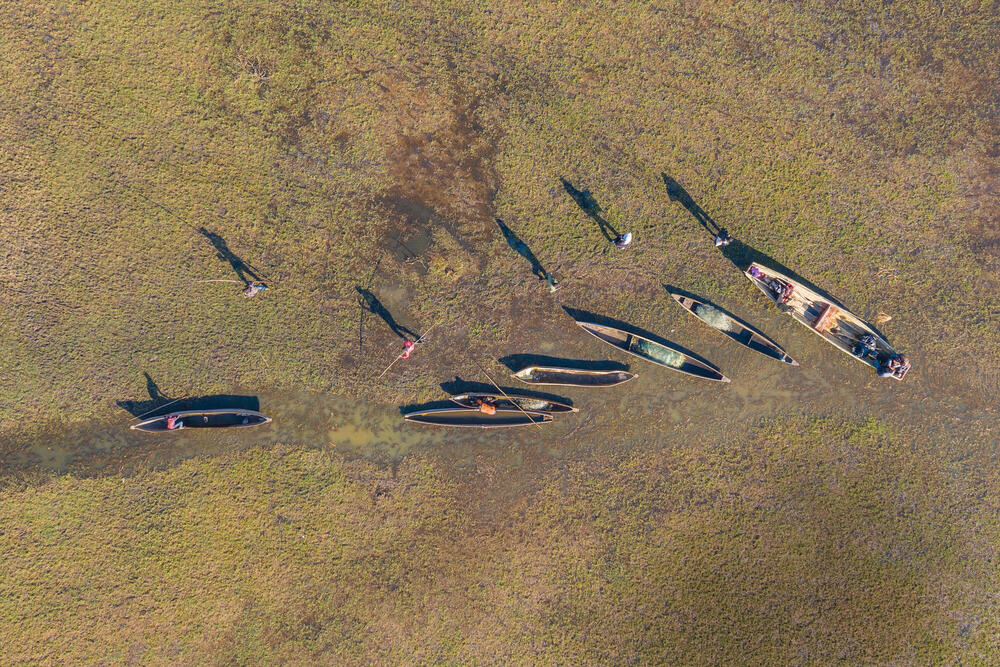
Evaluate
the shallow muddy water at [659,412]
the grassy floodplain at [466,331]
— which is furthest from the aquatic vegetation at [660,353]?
the grassy floodplain at [466,331]

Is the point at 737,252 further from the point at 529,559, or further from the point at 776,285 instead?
the point at 529,559

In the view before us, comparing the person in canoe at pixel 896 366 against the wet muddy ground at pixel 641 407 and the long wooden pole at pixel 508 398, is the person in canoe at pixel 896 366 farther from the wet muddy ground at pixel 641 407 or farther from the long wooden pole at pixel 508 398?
the long wooden pole at pixel 508 398

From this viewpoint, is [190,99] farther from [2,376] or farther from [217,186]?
[2,376]

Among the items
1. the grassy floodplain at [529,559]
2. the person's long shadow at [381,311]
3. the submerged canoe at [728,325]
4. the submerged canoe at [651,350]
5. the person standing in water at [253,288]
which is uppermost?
the submerged canoe at [728,325]

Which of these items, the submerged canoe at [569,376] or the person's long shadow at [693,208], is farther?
the person's long shadow at [693,208]

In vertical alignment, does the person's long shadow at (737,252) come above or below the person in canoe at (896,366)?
above

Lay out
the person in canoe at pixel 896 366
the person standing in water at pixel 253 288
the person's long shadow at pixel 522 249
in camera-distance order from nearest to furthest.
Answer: the person in canoe at pixel 896 366
the person standing in water at pixel 253 288
the person's long shadow at pixel 522 249

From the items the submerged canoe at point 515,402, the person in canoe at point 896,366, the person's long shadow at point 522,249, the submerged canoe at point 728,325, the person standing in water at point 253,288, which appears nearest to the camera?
the person in canoe at point 896,366

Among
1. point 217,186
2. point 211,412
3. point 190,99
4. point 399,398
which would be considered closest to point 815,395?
point 399,398

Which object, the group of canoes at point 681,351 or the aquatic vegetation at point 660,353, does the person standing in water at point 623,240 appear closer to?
the group of canoes at point 681,351
